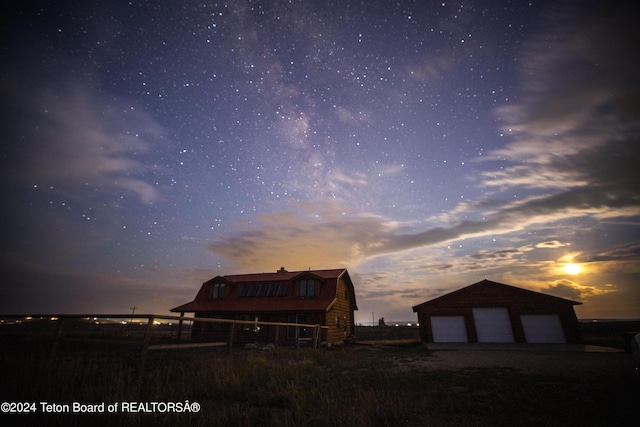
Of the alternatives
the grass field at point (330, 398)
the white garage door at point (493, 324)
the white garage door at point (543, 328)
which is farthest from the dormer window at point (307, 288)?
the grass field at point (330, 398)

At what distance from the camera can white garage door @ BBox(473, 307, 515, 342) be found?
2202 centimetres

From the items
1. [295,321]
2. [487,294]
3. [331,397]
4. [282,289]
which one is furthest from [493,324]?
[331,397]

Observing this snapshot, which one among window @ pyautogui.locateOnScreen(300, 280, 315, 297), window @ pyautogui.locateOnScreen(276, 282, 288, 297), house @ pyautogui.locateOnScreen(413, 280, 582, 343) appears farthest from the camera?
window @ pyautogui.locateOnScreen(276, 282, 288, 297)

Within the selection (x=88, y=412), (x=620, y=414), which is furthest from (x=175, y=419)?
(x=620, y=414)

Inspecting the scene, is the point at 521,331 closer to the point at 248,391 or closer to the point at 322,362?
the point at 322,362

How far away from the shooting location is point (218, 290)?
29.0m

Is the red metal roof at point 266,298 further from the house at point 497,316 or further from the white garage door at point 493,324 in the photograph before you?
the white garage door at point 493,324

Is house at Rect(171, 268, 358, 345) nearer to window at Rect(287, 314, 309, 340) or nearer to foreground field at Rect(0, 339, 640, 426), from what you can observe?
window at Rect(287, 314, 309, 340)

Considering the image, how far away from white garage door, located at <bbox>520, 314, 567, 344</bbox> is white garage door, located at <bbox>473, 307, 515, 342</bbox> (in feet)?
4.00

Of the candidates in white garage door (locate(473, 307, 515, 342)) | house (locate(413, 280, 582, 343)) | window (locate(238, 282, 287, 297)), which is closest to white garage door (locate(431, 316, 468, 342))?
house (locate(413, 280, 582, 343))

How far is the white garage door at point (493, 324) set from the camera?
72.2 feet

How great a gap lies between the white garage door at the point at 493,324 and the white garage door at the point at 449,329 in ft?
3.90

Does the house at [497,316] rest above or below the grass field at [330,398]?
above

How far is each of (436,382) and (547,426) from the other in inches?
145
